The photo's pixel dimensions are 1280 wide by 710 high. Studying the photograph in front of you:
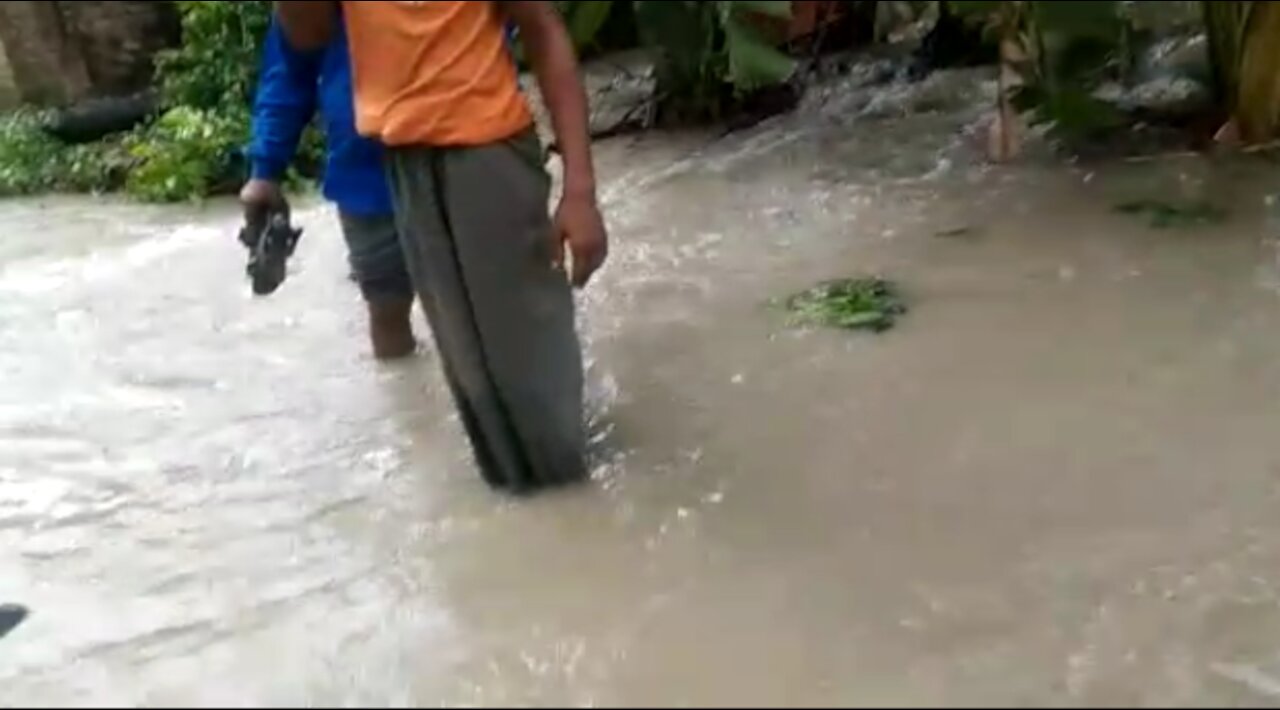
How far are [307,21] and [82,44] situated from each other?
19.5 feet

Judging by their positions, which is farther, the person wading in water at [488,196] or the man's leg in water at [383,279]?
the man's leg in water at [383,279]

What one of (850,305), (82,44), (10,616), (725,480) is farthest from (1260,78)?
(82,44)

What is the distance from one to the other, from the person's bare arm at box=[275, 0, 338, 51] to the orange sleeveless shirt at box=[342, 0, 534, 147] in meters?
0.16

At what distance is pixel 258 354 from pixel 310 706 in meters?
2.55

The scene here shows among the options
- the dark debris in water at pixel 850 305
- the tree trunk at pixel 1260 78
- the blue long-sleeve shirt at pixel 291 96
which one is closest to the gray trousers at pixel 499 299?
the blue long-sleeve shirt at pixel 291 96

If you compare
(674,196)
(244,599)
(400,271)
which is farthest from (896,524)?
(674,196)

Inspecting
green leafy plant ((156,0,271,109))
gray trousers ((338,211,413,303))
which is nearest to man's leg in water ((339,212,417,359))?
gray trousers ((338,211,413,303))

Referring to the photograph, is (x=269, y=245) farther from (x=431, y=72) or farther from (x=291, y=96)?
(x=431, y=72)

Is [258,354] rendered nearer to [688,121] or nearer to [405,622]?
[405,622]

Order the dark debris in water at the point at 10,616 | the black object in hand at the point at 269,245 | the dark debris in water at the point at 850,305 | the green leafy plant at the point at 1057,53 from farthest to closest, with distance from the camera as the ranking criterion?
the green leafy plant at the point at 1057,53 < the dark debris in water at the point at 850,305 < the black object in hand at the point at 269,245 < the dark debris in water at the point at 10,616

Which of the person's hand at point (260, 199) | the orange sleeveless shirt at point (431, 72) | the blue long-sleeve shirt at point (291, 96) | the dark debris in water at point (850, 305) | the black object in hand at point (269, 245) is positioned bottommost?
the dark debris in water at point (850, 305)

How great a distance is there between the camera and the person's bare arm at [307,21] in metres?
3.52

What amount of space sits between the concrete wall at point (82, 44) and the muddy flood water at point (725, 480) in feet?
10.5

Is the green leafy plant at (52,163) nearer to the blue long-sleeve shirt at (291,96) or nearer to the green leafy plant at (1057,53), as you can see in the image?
the green leafy plant at (1057,53)
